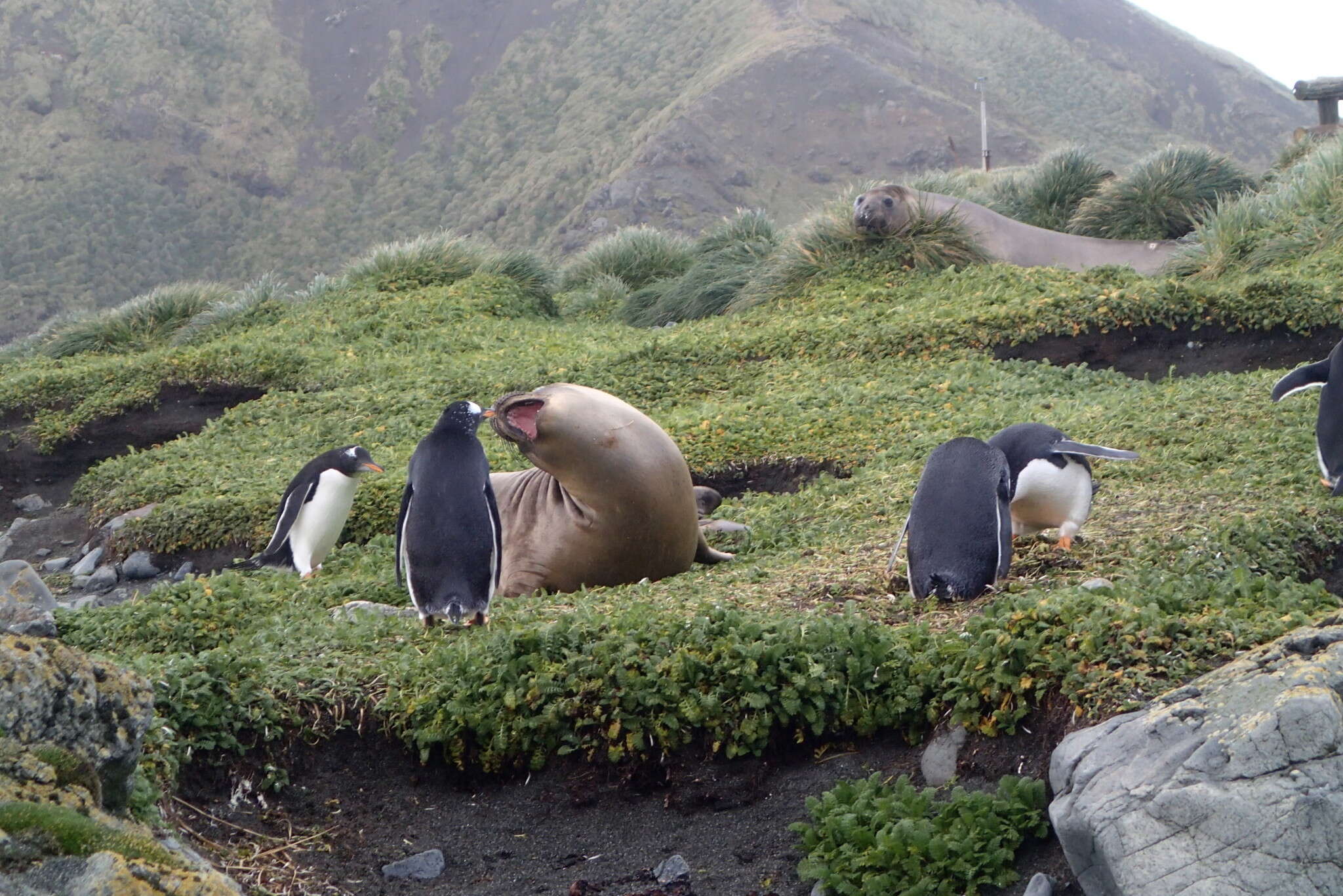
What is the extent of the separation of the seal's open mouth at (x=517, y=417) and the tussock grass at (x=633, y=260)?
36.9ft

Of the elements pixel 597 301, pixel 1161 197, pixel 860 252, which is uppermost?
pixel 1161 197

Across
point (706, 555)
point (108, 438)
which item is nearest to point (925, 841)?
point (706, 555)

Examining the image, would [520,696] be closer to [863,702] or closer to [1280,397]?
[863,702]

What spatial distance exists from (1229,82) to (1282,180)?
6386 cm

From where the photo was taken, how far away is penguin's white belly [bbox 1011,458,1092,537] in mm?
4965

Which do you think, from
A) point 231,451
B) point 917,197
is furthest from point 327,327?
point 917,197

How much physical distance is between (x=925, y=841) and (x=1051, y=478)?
2.24 meters

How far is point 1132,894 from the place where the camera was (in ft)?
8.49

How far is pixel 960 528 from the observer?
4477 millimetres

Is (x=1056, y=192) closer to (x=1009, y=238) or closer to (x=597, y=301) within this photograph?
(x=1009, y=238)

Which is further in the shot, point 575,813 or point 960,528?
point 960,528

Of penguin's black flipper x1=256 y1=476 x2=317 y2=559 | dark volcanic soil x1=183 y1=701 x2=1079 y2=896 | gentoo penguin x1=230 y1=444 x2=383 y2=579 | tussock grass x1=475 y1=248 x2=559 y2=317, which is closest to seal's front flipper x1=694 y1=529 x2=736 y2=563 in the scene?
gentoo penguin x1=230 y1=444 x2=383 y2=579

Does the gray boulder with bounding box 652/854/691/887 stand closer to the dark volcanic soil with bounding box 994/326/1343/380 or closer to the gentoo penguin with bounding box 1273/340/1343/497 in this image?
the gentoo penguin with bounding box 1273/340/1343/497

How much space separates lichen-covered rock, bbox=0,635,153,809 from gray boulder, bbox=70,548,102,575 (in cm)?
567
